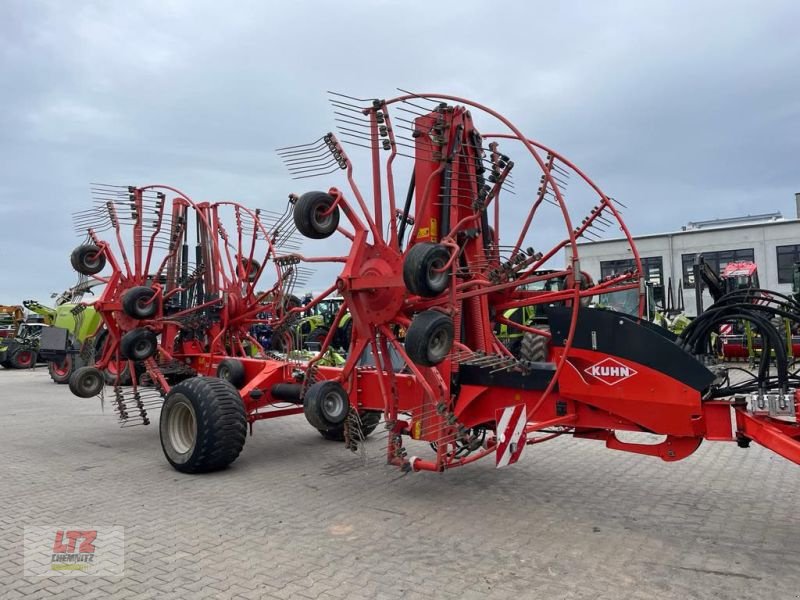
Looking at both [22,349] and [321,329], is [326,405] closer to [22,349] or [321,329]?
[321,329]

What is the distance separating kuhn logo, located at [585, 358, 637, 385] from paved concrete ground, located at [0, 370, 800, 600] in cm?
107

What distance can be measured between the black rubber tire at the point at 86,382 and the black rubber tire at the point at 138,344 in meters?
0.66

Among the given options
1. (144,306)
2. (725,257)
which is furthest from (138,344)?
(725,257)

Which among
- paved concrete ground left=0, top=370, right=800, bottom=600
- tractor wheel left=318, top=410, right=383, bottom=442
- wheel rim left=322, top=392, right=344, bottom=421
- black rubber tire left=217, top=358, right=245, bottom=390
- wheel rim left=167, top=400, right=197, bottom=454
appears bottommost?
paved concrete ground left=0, top=370, right=800, bottom=600

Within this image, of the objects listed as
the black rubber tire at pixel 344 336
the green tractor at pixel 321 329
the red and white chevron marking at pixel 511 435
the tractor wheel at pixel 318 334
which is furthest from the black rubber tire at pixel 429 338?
the tractor wheel at pixel 318 334

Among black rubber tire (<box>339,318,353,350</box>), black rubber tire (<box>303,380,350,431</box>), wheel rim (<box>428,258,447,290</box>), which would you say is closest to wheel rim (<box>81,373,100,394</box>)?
black rubber tire (<box>303,380,350,431</box>)

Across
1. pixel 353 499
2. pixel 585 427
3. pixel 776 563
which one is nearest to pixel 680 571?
pixel 776 563

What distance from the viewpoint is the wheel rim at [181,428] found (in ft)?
21.8

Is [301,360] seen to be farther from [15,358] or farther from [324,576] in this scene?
[15,358]

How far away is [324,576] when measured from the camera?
12.8 feet

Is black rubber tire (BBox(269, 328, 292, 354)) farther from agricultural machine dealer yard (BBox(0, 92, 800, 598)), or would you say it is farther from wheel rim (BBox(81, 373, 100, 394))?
wheel rim (BBox(81, 373, 100, 394))

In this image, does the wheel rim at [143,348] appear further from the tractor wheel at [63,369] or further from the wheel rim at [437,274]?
the tractor wheel at [63,369]

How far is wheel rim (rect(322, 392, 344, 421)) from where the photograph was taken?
5.71 meters

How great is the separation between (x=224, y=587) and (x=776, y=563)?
Result: 3.24m
